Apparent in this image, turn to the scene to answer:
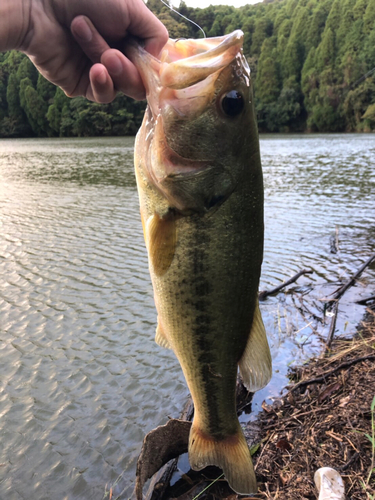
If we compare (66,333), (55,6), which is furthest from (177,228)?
(66,333)

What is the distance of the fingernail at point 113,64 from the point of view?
208cm

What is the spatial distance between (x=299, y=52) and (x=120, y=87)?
9882 cm

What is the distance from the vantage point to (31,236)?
1223 cm

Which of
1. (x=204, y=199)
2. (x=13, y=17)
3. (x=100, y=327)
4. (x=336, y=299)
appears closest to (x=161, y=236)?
(x=204, y=199)

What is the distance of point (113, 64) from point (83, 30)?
247mm

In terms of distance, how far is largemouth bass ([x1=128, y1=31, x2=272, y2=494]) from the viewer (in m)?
1.97

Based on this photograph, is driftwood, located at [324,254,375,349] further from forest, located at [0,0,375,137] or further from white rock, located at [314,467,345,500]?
forest, located at [0,0,375,137]

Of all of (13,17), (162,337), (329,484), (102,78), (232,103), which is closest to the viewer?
(232,103)

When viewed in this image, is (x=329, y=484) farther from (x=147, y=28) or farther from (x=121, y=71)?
(x=147, y=28)

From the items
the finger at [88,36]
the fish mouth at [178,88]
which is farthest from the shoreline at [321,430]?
the finger at [88,36]

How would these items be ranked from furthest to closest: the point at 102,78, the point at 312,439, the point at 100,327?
the point at 100,327 → the point at 312,439 → the point at 102,78

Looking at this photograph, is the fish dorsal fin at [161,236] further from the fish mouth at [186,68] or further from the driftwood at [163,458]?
the driftwood at [163,458]

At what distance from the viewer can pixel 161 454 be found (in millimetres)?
3629

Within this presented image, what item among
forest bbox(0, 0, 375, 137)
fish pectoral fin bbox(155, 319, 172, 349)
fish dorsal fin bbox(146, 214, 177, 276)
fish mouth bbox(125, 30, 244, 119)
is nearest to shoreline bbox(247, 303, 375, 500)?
fish pectoral fin bbox(155, 319, 172, 349)
